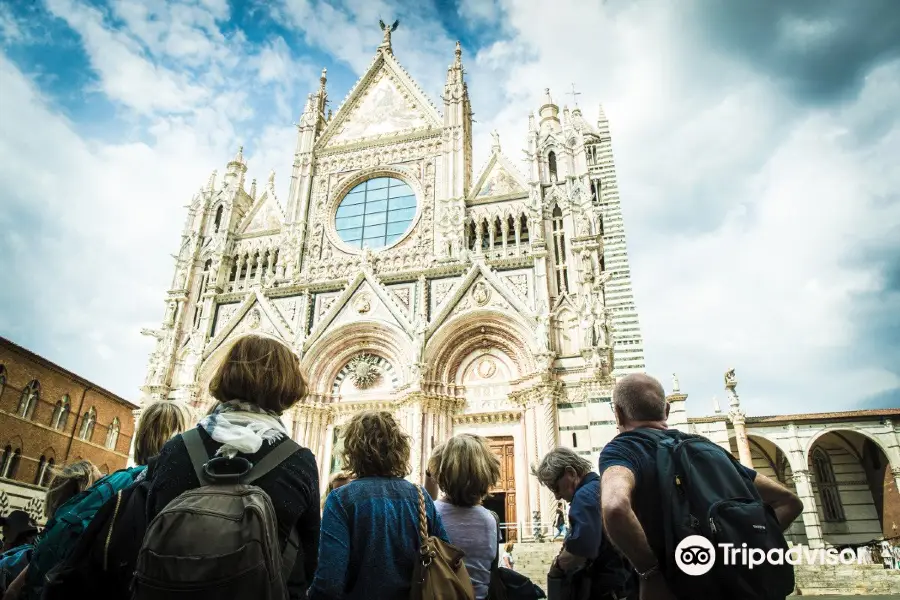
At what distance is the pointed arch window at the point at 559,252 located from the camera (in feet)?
54.5

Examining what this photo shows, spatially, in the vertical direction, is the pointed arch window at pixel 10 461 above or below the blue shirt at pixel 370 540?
above

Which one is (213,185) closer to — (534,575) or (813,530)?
(534,575)

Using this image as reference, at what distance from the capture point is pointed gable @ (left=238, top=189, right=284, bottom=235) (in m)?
21.2

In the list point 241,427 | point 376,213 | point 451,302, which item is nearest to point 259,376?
point 241,427

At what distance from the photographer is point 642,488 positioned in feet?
8.16

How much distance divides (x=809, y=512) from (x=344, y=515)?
817 inches

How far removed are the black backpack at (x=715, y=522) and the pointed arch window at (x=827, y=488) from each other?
23.5m

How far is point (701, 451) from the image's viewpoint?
2.41 meters

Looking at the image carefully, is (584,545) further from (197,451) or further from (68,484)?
(68,484)

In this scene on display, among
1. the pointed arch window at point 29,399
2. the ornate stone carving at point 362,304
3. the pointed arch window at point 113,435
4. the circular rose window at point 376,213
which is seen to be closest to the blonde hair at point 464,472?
the ornate stone carving at point 362,304

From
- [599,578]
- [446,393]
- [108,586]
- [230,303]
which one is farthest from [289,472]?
[230,303]

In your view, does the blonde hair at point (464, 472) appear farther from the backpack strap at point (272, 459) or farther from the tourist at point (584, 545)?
the backpack strap at point (272, 459)

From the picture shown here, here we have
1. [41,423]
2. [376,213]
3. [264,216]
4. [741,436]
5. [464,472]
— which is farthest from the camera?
[264,216]

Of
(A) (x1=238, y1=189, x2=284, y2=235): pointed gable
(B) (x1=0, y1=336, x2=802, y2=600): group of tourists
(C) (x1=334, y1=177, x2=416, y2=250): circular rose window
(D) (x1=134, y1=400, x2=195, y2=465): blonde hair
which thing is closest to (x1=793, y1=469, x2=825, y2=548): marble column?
(C) (x1=334, y1=177, x2=416, y2=250): circular rose window
